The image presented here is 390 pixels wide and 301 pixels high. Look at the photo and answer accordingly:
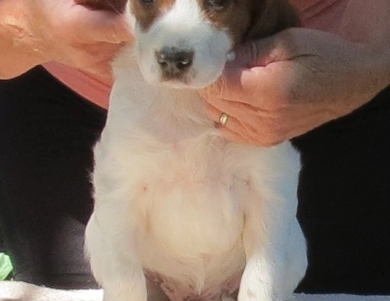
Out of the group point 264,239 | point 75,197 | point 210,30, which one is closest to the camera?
point 210,30

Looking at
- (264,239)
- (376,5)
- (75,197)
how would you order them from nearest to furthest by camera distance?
(264,239)
(376,5)
(75,197)

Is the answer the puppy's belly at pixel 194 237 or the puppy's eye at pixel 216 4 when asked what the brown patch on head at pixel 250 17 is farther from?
the puppy's belly at pixel 194 237

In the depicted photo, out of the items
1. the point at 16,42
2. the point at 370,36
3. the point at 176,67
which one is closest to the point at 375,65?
the point at 370,36

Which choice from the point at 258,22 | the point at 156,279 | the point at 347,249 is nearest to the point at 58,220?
the point at 156,279

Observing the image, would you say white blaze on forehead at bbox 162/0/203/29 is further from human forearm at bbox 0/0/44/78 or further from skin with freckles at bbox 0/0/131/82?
human forearm at bbox 0/0/44/78

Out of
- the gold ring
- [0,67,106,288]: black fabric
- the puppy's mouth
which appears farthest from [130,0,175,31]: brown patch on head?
[0,67,106,288]: black fabric

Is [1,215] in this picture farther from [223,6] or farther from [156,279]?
[223,6]

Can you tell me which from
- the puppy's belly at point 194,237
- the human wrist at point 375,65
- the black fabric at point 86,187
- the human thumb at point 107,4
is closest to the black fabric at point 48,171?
the black fabric at point 86,187
